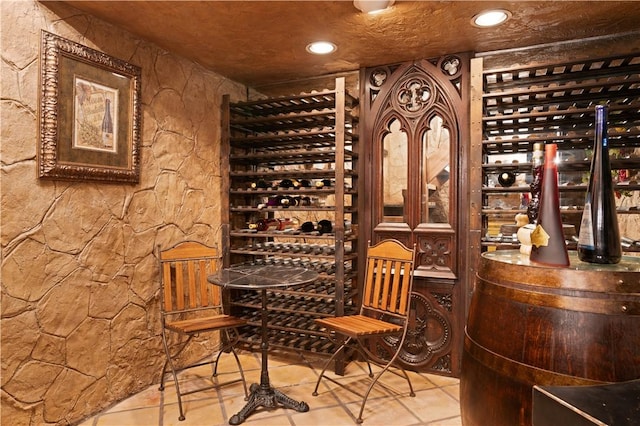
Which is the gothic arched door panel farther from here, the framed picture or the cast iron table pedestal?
the framed picture

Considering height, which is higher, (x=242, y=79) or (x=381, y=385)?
(x=242, y=79)

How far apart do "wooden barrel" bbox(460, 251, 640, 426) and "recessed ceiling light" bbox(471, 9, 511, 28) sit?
5.32ft

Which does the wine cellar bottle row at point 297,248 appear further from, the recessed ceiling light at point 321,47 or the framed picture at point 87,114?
the recessed ceiling light at point 321,47

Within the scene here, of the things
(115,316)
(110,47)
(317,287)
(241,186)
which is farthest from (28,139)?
(317,287)

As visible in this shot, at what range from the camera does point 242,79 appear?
3602 mm

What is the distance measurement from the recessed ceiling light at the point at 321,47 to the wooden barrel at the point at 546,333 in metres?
2.02

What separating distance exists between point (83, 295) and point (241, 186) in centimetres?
161

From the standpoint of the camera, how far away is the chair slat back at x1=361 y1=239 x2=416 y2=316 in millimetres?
2602

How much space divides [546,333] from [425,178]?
6.55ft

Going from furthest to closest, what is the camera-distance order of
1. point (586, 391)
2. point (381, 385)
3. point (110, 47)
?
1. point (381, 385)
2. point (110, 47)
3. point (586, 391)

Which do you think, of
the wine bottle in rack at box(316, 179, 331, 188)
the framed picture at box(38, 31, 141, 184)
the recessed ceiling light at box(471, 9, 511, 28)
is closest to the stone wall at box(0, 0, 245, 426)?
the framed picture at box(38, 31, 141, 184)

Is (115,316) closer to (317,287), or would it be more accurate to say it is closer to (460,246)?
(317,287)

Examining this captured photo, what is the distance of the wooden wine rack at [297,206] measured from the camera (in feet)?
9.85

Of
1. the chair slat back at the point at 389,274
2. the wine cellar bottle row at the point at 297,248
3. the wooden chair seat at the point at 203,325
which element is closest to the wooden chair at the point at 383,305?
the chair slat back at the point at 389,274
